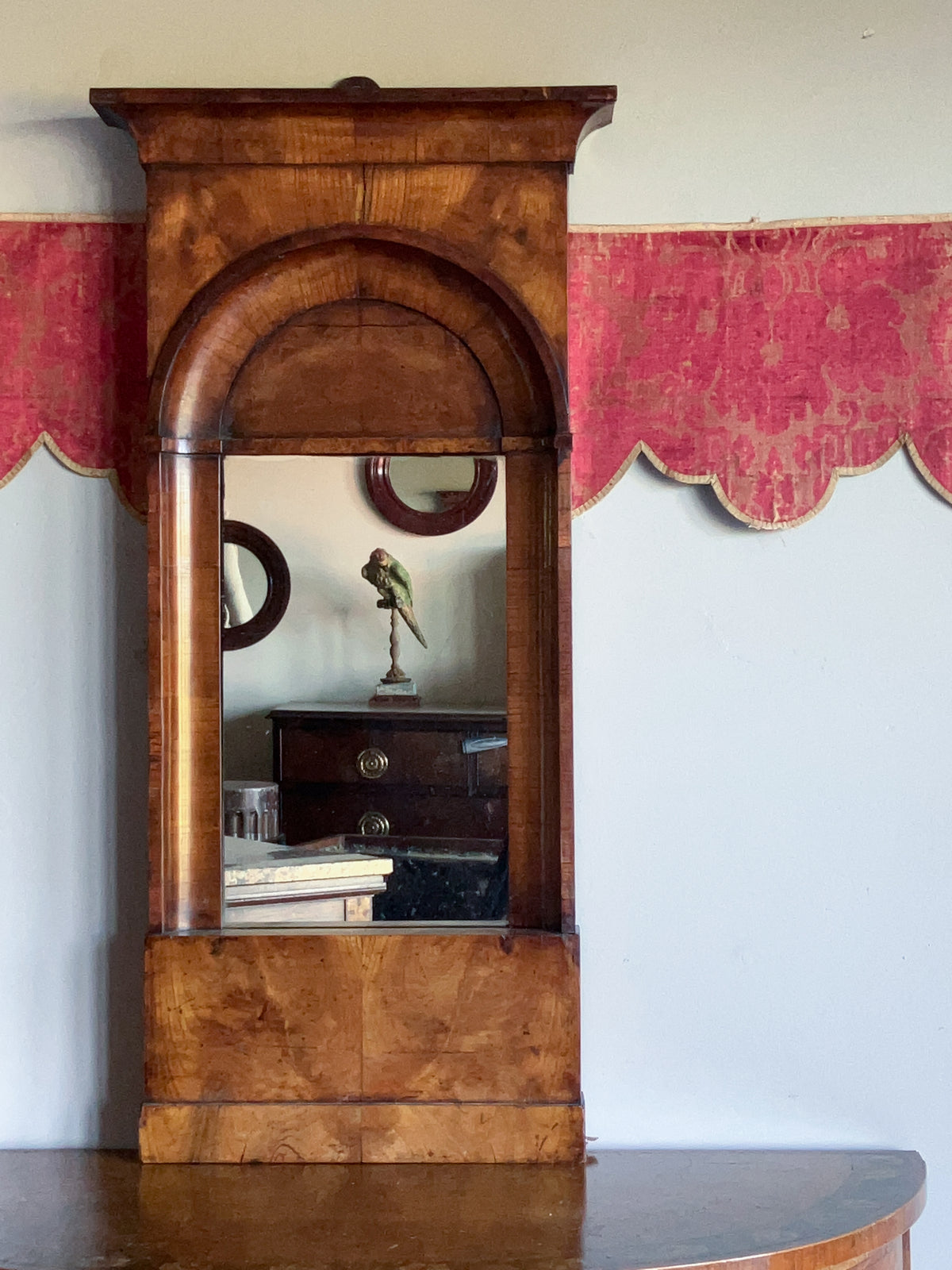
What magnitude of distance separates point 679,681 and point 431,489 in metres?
0.46

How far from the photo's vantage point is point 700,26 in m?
1.83

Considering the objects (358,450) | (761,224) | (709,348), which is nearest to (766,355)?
(709,348)

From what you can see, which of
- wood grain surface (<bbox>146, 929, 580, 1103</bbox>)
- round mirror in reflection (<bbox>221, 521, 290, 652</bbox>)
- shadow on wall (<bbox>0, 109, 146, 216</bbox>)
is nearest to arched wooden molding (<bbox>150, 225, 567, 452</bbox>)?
round mirror in reflection (<bbox>221, 521, 290, 652</bbox>)

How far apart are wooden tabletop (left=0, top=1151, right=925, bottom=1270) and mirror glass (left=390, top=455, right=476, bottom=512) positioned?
3.00 ft

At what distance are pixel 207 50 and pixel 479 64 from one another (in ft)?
1.30

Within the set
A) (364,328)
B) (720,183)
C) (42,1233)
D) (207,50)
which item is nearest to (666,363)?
(720,183)

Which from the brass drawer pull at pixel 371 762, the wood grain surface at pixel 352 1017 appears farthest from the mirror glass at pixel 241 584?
the wood grain surface at pixel 352 1017

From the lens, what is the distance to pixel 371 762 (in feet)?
5.86

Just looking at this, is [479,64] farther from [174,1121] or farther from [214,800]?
[174,1121]

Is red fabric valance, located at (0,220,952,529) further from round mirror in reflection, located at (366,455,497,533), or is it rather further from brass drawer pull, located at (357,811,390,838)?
brass drawer pull, located at (357,811,390,838)

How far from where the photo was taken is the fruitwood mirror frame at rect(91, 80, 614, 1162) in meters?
1.72

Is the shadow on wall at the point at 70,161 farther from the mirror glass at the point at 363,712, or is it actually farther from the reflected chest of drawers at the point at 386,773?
the reflected chest of drawers at the point at 386,773

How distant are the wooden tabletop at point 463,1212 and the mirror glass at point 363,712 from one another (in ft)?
1.14

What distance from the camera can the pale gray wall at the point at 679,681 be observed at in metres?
1.83
